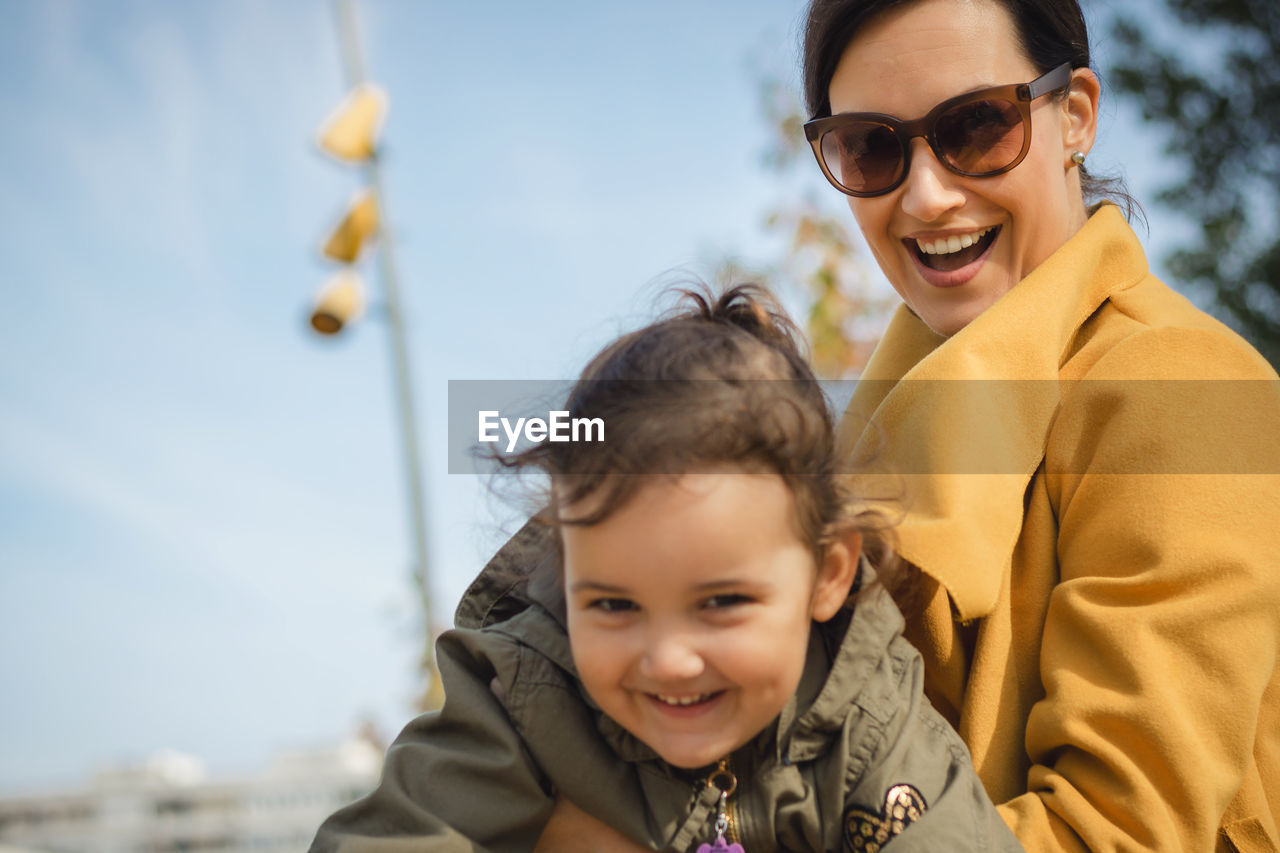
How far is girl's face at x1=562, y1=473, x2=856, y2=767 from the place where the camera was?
1.62 meters

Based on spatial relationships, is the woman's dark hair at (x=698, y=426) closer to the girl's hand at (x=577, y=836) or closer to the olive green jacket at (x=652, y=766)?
the olive green jacket at (x=652, y=766)

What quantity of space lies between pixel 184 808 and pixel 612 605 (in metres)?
9.20

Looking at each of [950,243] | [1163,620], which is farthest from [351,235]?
[1163,620]

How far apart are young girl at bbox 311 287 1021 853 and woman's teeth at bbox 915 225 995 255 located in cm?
64

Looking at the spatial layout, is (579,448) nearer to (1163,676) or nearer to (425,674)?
(1163,676)

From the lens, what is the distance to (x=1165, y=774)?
162cm

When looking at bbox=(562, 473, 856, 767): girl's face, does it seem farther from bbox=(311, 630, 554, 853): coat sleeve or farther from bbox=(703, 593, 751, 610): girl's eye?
bbox=(311, 630, 554, 853): coat sleeve

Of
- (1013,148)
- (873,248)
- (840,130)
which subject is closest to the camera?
(1013,148)

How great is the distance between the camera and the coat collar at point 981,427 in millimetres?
1796

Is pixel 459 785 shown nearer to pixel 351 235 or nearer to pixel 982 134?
pixel 982 134

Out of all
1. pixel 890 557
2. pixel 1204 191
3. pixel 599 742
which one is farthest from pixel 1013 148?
pixel 1204 191

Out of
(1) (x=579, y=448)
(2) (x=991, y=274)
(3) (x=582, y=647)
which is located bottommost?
(3) (x=582, y=647)

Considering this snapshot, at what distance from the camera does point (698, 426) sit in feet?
5.45

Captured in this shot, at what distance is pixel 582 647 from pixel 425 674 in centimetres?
517
